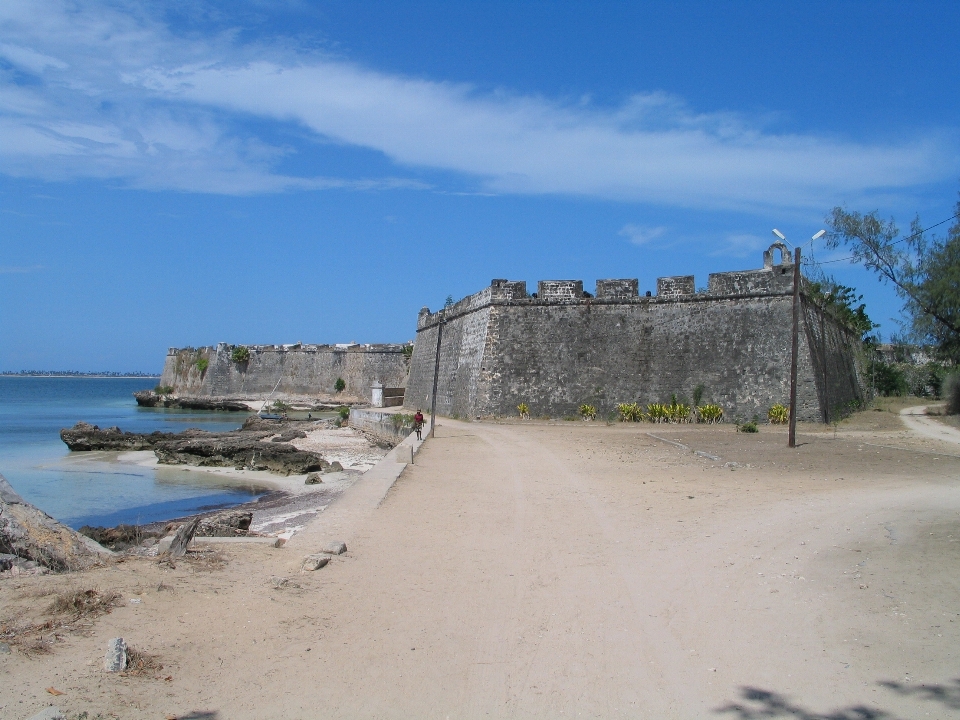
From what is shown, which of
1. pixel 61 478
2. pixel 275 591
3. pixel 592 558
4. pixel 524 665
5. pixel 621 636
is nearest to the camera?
pixel 524 665

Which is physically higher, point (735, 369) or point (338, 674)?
point (735, 369)

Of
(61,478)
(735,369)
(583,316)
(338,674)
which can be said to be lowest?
(61,478)

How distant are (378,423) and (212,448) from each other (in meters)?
7.29

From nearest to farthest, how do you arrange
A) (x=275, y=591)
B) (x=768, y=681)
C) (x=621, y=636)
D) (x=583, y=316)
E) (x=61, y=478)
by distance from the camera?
(x=768, y=681) < (x=621, y=636) < (x=275, y=591) < (x=61, y=478) < (x=583, y=316)

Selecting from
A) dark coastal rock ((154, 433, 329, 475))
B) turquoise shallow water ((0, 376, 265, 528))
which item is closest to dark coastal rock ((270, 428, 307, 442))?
dark coastal rock ((154, 433, 329, 475))

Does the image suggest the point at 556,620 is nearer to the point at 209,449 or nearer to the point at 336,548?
the point at 336,548

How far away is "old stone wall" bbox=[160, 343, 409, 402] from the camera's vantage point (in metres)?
50.8

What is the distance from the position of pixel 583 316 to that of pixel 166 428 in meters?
26.2

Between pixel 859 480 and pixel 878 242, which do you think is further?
pixel 878 242

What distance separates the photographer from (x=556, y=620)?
207 inches

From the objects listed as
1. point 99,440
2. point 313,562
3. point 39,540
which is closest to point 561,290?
point 99,440

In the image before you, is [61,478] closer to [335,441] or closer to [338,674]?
[335,441]

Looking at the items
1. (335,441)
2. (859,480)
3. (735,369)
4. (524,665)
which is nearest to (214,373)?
(335,441)

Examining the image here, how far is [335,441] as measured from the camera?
27.6 meters
